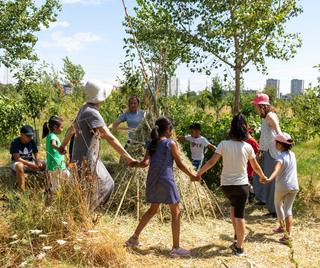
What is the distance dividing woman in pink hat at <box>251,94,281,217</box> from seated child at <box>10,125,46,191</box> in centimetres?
352

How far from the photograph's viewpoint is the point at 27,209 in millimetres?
3160

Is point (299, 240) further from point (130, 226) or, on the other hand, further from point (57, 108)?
point (57, 108)

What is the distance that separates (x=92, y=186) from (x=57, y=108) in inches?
491

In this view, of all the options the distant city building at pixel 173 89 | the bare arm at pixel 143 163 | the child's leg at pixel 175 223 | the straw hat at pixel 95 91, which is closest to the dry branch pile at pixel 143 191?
the child's leg at pixel 175 223

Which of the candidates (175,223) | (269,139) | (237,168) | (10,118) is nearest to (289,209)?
(237,168)

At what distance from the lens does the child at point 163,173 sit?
3.23 meters

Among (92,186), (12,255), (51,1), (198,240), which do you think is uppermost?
(51,1)

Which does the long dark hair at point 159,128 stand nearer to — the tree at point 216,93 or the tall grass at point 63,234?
the tall grass at point 63,234

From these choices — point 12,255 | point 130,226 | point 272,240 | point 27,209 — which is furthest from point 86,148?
point 272,240

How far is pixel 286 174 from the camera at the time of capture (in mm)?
3713

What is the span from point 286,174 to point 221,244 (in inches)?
43.6

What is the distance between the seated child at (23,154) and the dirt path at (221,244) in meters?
1.95

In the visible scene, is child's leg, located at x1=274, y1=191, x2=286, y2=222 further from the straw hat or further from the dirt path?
the straw hat

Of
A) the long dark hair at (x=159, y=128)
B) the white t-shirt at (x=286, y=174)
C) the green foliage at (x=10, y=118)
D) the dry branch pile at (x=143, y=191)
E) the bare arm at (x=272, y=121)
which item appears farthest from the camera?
the green foliage at (x=10, y=118)
